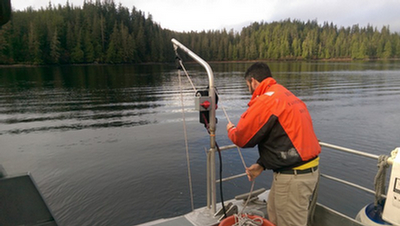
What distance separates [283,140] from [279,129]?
12 cm

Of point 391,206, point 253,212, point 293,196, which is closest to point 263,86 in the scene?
point 293,196

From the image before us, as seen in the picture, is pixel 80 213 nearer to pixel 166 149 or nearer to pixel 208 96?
pixel 166 149

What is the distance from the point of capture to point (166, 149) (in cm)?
1205

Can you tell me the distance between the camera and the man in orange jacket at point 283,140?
A: 258 cm

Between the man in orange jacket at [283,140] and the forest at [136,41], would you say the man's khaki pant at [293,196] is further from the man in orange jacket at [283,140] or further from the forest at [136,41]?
the forest at [136,41]

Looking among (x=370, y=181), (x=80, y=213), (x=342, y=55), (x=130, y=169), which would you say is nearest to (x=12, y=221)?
(x=80, y=213)

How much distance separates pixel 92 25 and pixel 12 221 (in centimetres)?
12900

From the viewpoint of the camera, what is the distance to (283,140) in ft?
8.65

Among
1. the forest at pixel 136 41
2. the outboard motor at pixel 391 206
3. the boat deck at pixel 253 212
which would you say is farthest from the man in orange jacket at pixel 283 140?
the forest at pixel 136 41

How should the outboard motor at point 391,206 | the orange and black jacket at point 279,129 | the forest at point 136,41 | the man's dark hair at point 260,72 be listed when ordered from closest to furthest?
the orange and black jacket at point 279,129, the man's dark hair at point 260,72, the outboard motor at point 391,206, the forest at point 136,41

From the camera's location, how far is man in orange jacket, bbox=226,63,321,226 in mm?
2582

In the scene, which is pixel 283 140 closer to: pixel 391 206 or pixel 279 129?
pixel 279 129

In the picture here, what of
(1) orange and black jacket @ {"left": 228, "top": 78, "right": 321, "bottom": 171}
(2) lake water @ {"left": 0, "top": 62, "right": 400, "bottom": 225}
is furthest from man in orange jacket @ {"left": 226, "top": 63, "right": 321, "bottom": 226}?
(2) lake water @ {"left": 0, "top": 62, "right": 400, "bottom": 225}

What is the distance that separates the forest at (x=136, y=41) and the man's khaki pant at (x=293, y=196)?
301 feet
